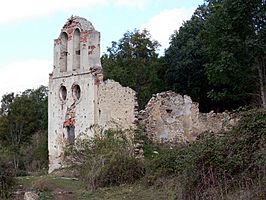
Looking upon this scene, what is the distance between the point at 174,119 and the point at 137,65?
29.4ft

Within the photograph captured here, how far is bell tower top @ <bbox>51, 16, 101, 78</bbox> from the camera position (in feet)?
95.5

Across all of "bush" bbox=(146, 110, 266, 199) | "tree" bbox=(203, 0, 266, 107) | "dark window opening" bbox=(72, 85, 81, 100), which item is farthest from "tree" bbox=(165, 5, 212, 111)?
"bush" bbox=(146, 110, 266, 199)

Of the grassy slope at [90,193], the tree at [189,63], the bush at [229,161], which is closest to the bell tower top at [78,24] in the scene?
the tree at [189,63]

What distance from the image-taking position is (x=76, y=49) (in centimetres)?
3052

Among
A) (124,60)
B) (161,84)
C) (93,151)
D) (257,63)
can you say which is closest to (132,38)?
(124,60)

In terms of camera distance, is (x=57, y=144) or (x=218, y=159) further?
(x=57, y=144)

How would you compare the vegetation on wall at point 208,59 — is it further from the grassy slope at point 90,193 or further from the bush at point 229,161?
the bush at point 229,161

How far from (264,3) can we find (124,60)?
546 inches

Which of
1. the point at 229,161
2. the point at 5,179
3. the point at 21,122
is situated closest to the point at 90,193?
the point at 5,179

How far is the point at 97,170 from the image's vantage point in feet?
59.6

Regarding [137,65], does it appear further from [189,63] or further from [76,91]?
[76,91]

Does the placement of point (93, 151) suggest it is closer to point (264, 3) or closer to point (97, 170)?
point (97, 170)

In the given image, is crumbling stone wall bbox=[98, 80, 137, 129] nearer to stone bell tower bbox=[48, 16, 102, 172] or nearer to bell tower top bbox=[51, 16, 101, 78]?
stone bell tower bbox=[48, 16, 102, 172]

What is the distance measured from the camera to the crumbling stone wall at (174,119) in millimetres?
28625
